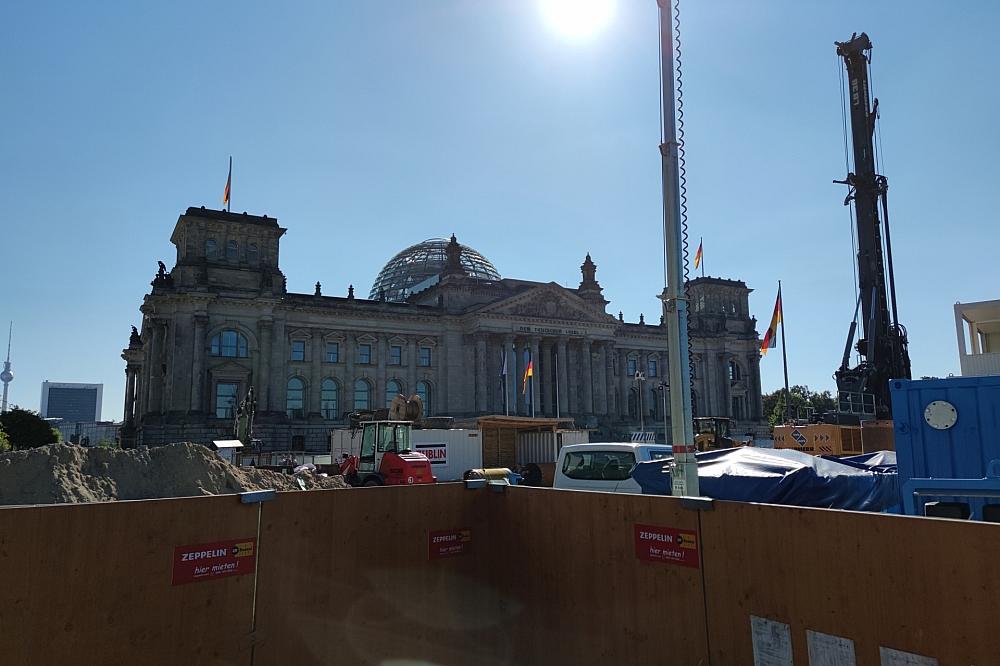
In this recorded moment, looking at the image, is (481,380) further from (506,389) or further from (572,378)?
(572,378)

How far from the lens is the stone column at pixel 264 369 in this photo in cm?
6431

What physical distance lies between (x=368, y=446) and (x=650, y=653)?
2108cm

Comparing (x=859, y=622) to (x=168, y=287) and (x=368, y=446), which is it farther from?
(x=168, y=287)

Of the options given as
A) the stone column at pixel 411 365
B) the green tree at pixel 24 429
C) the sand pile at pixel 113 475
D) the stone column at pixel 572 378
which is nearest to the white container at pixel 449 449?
the sand pile at pixel 113 475

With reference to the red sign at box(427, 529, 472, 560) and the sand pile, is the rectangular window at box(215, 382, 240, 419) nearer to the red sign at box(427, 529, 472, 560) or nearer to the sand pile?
the sand pile

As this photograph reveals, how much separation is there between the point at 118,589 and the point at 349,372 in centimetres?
6521

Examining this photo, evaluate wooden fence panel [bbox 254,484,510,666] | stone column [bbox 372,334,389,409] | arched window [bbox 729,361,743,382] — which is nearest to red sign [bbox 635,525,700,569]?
wooden fence panel [bbox 254,484,510,666]

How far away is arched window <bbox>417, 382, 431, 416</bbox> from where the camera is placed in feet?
244

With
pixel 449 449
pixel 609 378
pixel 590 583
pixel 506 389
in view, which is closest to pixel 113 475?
pixel 590 583

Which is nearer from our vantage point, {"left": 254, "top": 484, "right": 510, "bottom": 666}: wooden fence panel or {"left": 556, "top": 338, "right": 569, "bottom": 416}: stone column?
{"left": 254, "top": 484, "right": 510, "bottom": 666}: wooden fence panel

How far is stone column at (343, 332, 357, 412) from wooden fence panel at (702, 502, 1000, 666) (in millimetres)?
65578

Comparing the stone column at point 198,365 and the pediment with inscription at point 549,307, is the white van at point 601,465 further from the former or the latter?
the pediment with inscription at point 549,307

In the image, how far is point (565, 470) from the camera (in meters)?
15.1

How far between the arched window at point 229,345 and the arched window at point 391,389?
14435 millimetres
